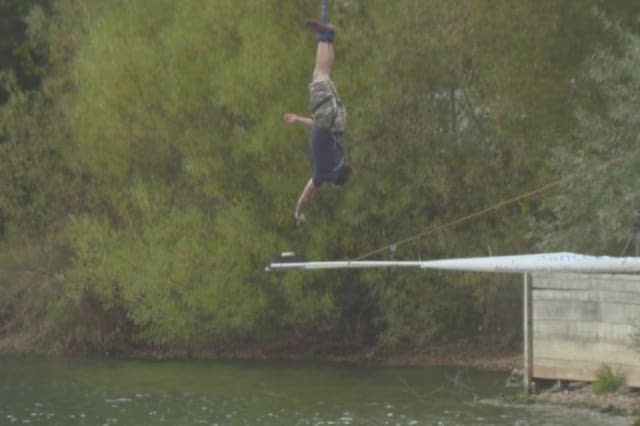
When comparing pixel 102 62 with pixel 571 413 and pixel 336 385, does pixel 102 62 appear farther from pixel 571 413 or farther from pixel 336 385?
pixel 571 413

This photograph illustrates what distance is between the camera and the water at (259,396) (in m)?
22.0

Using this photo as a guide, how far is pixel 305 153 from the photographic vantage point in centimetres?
2791

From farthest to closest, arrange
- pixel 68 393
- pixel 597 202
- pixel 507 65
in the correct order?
pixel 507 65 < pixel 68 393 < pixel 597 202

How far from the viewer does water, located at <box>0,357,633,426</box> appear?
72.1 ft

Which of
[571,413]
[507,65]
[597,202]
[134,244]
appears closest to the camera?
[571,413]

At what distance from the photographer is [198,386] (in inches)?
1011

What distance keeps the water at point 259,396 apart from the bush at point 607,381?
0.39m

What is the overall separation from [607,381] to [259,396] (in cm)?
537

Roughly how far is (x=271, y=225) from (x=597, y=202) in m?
6.73

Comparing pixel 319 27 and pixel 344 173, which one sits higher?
pixel 319 27

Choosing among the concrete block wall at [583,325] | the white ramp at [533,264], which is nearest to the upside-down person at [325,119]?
the white ramp at [533,264]

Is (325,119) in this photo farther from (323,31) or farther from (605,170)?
(605,170)

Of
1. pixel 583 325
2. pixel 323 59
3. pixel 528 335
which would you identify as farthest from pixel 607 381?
pixel 323 59

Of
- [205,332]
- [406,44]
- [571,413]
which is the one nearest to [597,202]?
[571,413]
